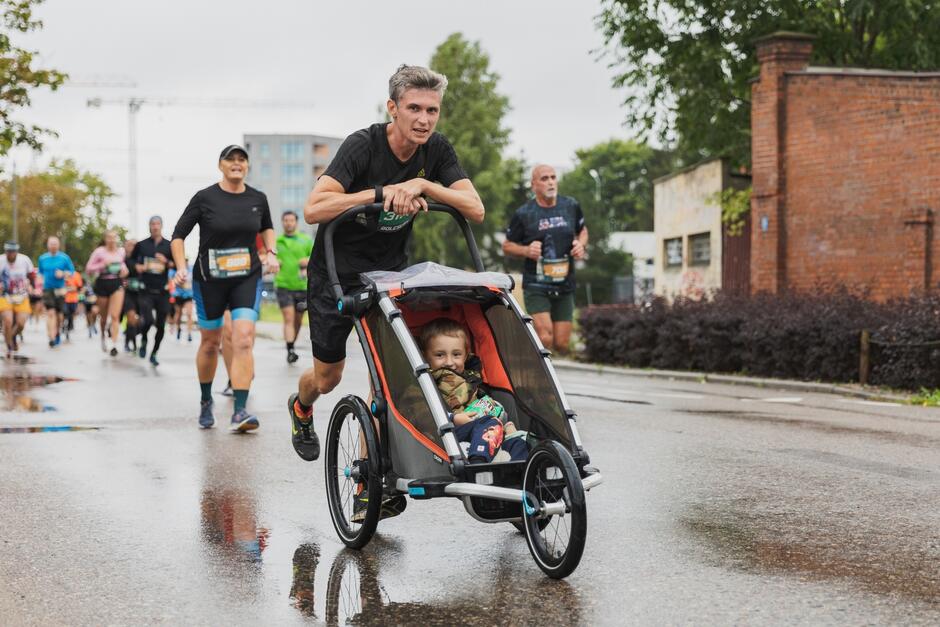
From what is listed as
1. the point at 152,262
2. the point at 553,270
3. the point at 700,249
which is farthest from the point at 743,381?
the point at 700,249

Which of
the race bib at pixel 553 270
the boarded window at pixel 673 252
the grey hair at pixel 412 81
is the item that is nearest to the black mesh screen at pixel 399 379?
the grey hair at pixel 412 81

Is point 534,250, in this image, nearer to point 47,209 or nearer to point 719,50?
point 719,50

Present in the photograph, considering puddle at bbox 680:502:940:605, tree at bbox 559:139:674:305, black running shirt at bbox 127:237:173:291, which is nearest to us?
puddle at bbox 680:502:940:605

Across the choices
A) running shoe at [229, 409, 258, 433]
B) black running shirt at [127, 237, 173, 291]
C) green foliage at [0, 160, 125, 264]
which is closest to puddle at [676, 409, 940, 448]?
running shoe at [229, 409, 258, 433]

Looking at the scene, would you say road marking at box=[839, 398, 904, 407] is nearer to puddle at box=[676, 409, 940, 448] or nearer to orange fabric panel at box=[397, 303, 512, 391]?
puddle at box=[676, 409, 940, 448]

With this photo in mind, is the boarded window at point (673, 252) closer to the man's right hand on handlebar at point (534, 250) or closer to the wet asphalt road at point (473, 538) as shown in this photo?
the man's right hand on handlebar at point (534, 250)

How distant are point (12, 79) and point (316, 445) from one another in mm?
18594

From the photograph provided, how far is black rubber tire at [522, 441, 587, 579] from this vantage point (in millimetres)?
4477

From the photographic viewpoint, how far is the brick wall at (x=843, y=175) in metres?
18.7

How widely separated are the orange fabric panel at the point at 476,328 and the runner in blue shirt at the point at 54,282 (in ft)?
64.1

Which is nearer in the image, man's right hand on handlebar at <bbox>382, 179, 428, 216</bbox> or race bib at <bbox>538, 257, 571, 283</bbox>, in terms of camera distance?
man's right hand on handlebar at <bbox>382, 179, 428, 216</bbox>

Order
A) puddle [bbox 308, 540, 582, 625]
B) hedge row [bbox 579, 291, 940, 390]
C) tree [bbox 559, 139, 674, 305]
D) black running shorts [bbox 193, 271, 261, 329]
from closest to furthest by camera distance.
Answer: puddle [bbox 308, 540, 582, 625] < black running shorts [bbox 193, 271, 261, 329] < hedge row [bbox 579, 291, 940, 390] < tree [bbox 559, 139, 674, 305]

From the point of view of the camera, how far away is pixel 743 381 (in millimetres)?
15602

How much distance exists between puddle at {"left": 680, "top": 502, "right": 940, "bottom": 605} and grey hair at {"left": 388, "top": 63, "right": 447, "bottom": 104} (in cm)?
228
